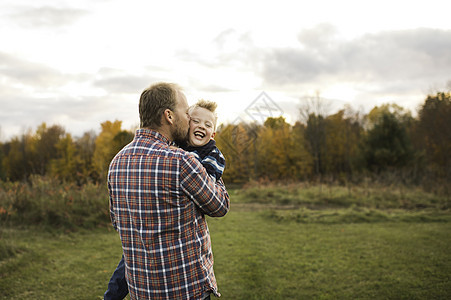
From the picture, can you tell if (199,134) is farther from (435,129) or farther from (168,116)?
(435,129)

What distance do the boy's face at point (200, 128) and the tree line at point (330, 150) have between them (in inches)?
340

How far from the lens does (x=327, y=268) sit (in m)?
5.92

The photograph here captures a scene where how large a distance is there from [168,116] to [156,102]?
0.09 metres

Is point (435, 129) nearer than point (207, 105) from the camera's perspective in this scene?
No

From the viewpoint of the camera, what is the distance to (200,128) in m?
1.97

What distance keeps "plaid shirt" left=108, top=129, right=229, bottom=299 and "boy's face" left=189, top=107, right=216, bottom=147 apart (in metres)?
0.21

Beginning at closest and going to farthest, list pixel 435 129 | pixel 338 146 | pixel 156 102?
pixel 156 102, pixel 435 129, pixel 338 146

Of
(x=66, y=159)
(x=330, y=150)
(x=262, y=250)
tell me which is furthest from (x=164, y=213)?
(x=66, y=159)

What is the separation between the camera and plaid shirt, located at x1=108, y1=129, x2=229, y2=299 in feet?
5.49

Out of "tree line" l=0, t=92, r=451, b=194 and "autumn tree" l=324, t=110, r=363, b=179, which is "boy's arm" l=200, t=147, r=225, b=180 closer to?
"tree line" l=0, t=92, r=451, b=194

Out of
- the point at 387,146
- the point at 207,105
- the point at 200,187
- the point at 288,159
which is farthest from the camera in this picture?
the point at 288,159

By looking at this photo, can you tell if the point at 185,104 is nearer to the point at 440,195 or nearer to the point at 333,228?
the point at 333,228

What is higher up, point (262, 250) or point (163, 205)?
point (163, 205)

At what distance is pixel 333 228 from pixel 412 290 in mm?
4328
